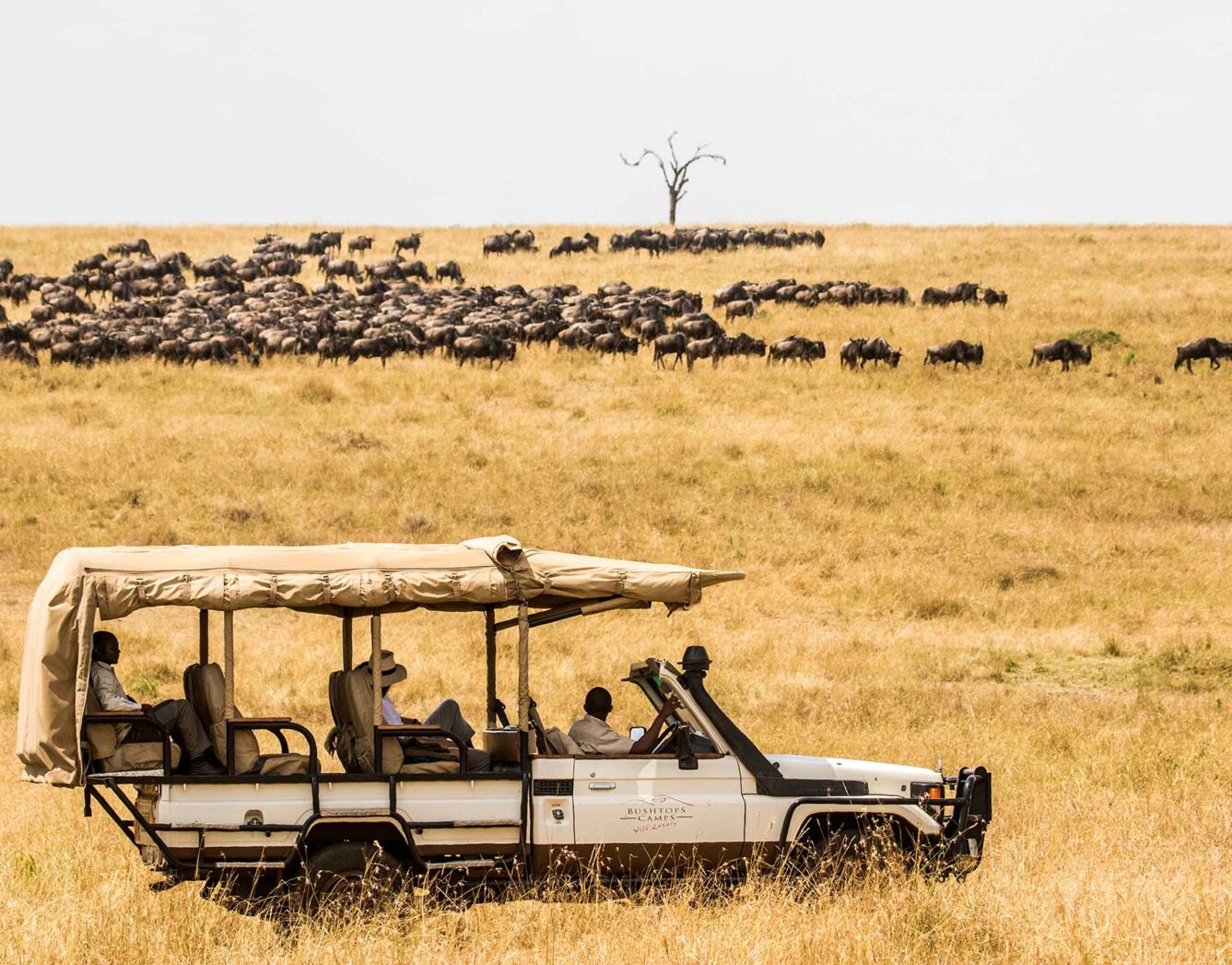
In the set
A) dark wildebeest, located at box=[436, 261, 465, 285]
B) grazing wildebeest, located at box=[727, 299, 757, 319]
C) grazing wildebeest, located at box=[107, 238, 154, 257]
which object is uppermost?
grazing wildebeest, located at box=[107, 238, 154, 257]

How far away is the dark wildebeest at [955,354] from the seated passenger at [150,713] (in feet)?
103

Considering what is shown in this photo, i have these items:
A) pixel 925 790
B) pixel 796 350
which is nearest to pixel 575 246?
pixel 796 350

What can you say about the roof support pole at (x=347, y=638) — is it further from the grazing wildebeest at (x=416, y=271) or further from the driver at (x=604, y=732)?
the grazing wildebeest at (x=416, y=271)

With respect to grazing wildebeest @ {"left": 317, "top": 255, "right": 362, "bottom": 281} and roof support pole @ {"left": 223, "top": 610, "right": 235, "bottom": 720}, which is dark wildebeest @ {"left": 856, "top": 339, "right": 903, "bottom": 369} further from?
Result: roof support pole @ {"left": 223, "top": 610, "right": 235, "bottom": 720}

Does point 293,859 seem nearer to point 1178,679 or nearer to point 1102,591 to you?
point 1178,679

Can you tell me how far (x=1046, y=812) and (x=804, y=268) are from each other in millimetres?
45740

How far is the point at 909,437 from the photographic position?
3052 cm

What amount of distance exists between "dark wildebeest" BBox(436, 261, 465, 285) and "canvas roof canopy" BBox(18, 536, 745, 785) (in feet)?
158

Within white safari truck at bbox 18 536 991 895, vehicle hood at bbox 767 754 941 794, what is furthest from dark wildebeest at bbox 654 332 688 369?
white safari truck at bbox 18 536 991 895

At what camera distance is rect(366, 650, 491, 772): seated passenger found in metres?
8.88

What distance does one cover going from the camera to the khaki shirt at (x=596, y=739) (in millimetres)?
8914

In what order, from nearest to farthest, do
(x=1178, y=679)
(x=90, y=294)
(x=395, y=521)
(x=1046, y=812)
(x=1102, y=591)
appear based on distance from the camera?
(x=1046, y=812), (x=1178, y=679), (x=1102, y=591), (x=395, y=521), (x=90, y=294)

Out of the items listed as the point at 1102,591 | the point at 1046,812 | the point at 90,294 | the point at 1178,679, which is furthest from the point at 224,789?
the point at 90,294

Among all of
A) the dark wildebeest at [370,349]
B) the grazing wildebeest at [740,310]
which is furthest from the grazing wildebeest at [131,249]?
the grazing wildebeest at [740,310]
